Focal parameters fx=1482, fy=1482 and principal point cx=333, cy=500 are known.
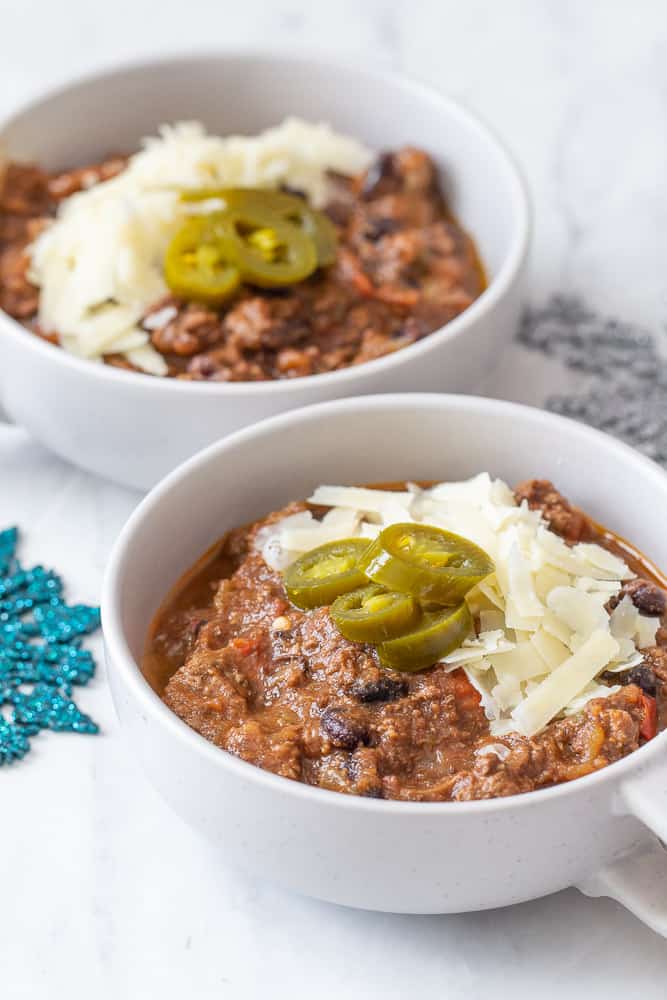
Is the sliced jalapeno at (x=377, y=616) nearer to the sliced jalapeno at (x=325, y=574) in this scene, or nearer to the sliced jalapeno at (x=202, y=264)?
the sliced jalapeno at (x=325, y=574)

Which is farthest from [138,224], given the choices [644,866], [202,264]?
[644,866]

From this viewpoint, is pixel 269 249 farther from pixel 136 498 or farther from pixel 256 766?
pixel 256 766

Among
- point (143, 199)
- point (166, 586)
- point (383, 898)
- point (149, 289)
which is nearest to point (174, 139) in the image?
point (143, 199)

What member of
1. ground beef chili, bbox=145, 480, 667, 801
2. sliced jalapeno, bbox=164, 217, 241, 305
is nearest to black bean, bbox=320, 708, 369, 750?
ground beef chili, bbox=145, 480, 667, 801

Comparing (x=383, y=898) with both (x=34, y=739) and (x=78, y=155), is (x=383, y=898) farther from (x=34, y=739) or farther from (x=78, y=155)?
(x=78, y=155)

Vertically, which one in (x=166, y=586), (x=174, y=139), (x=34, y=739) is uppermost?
(x=174, y=139)

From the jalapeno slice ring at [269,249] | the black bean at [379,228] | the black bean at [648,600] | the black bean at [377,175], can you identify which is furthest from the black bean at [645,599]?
the black bean at [377,175]
